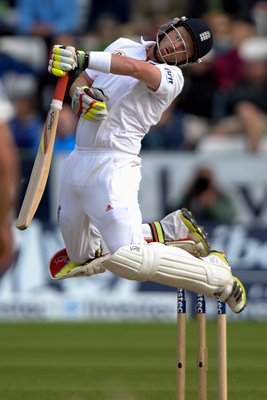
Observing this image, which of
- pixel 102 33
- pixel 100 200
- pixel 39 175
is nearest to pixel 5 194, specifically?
pixel 39 175

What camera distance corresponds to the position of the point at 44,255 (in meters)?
12.7

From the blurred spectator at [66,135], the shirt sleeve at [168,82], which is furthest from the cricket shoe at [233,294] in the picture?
the blurred spectator at [66,135]

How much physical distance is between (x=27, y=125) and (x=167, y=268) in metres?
7.14

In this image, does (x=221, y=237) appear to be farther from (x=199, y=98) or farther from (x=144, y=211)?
(x=199, y=98)

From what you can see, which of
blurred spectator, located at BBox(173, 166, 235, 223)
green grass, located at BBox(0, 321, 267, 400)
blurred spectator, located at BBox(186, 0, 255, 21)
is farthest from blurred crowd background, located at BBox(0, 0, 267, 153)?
green grass, located at BBox(0, 321, 267, 400)

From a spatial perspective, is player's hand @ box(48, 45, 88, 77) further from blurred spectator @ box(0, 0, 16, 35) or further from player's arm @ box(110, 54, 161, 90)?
blurred spectator @ box(0, 0, 16, 35)

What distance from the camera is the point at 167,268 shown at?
6969 mm

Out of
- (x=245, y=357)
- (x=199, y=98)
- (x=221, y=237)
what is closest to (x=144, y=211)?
(x=221, y=237)

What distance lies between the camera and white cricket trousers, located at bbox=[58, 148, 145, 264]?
7.03 m

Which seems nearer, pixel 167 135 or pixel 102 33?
pixel 167 135

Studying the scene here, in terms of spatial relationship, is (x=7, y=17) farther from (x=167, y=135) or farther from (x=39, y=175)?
(x=39, y=175)

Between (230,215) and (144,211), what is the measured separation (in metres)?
0.85

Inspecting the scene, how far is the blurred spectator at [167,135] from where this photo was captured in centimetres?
1385

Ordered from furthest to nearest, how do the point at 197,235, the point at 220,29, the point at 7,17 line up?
the point at 7,17, the point at 220,29, the point at 197,235
